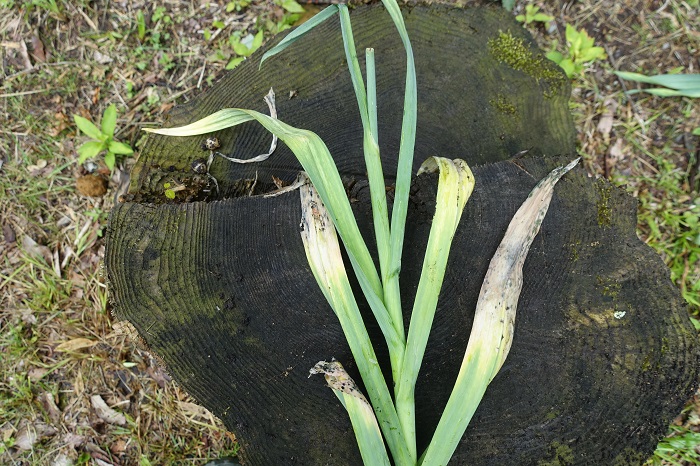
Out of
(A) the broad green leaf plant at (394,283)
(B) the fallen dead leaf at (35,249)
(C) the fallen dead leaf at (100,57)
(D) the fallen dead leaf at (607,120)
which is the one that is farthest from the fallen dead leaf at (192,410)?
(D) the fallen dead leaf at (607,120)

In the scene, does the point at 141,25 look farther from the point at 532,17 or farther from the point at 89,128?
the point at 532,17

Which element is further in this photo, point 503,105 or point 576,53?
point 576,53

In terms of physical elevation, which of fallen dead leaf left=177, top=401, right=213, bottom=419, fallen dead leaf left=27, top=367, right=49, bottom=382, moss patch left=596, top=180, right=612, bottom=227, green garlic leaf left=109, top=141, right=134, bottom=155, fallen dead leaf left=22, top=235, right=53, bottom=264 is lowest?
fallen dead leaf left=177, top=401, right=213, bottom=419

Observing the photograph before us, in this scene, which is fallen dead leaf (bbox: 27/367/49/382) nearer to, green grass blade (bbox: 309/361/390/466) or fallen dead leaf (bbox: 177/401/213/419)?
fallen dead leaf (bbox: 177/401/213/419)

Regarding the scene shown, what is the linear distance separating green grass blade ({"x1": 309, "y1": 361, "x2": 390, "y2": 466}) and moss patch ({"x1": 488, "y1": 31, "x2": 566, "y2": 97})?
45.8 inches

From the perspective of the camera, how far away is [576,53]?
86.4 inches

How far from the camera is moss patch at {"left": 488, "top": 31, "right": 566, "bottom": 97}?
162cm

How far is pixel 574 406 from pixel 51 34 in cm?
275

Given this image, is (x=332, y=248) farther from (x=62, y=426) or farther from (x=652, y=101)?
(x=652, y=101)

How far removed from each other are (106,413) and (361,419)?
1452 mm

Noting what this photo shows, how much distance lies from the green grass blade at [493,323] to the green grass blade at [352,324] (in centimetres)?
11

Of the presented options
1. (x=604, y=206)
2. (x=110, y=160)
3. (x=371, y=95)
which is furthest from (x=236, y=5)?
(x=604, y=206)

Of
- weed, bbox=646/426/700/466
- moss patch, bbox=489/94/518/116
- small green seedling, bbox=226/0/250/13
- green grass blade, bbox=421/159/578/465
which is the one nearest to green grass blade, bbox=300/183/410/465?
green grass blade, bbox=421/159/578/465

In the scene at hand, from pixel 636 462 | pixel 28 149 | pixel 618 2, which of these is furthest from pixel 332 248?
pixel 618 2
